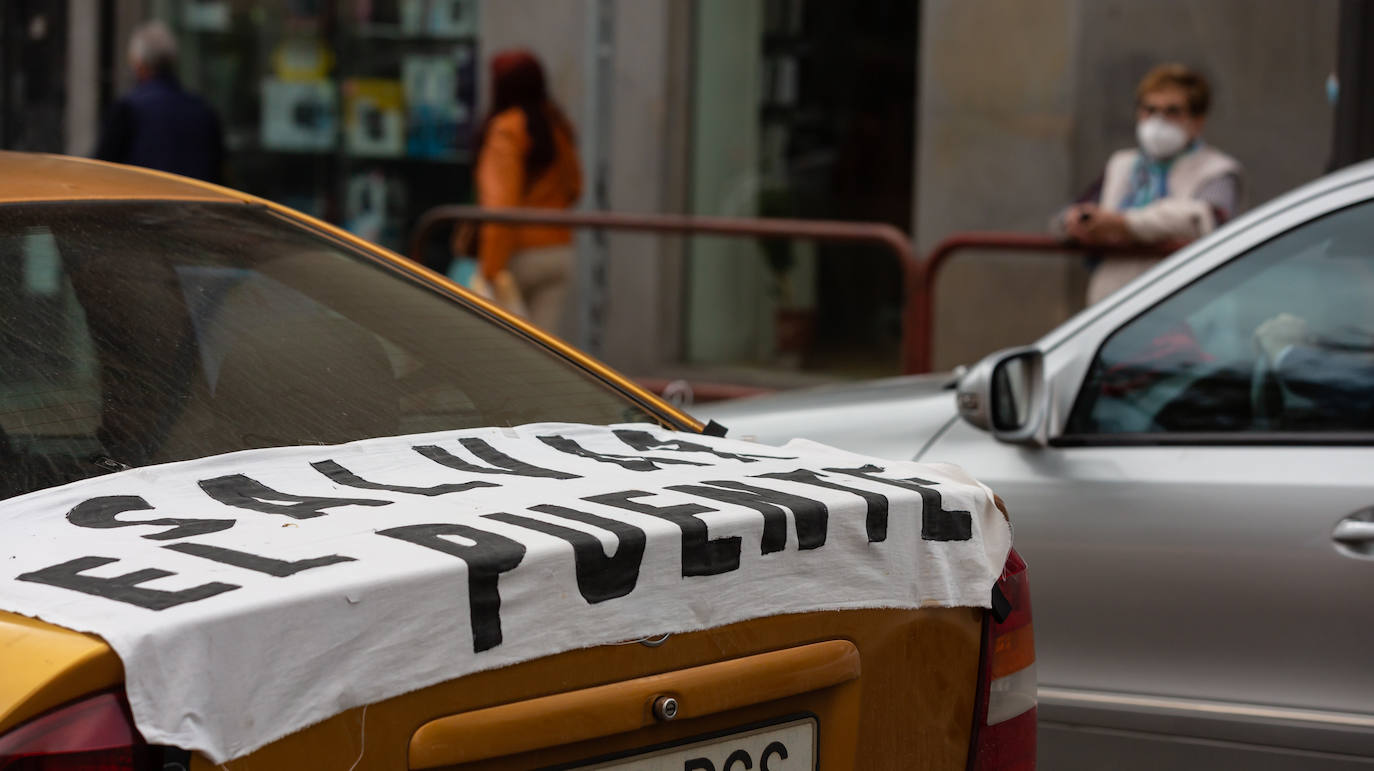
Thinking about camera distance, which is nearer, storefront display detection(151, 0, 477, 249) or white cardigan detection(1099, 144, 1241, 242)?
white cardigan detection(1099, 144, 1241, 242)

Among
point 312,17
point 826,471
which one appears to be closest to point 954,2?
point 312,17

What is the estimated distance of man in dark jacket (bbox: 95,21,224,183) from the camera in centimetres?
910

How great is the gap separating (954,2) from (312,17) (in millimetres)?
5524

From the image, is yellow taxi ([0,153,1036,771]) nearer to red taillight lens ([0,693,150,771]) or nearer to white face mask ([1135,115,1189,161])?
red taillight lens ([0,693,150,771])

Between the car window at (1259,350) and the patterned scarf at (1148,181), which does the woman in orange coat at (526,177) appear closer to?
the patterned scarf at (1148,181)

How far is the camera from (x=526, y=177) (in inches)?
340

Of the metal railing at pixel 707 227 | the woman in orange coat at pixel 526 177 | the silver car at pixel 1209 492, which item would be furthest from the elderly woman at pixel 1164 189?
the woman in orange coat at pixel 526 177

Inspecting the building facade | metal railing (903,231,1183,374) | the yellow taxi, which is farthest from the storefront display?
the yellow taxi

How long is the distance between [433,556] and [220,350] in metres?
0.84

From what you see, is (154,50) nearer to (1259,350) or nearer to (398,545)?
(1259,350)

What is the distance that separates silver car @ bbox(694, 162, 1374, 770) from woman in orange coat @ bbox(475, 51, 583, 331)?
504 centimetres

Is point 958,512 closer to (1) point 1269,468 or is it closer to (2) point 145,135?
(1) point 1269,468

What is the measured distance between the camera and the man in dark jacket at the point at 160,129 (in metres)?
9.10

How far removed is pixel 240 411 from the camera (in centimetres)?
243
